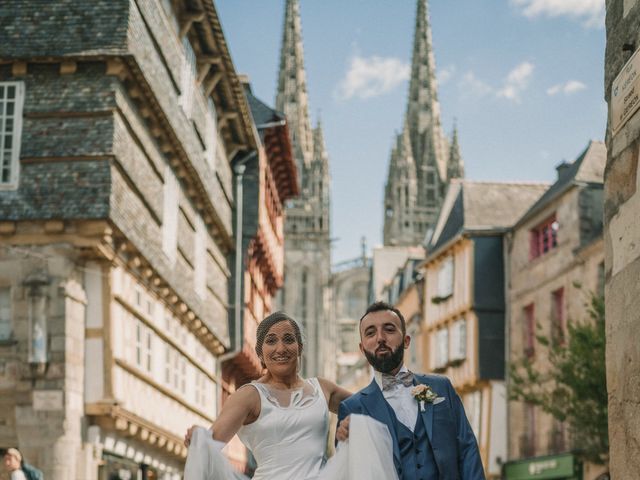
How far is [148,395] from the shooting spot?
20.3 metres

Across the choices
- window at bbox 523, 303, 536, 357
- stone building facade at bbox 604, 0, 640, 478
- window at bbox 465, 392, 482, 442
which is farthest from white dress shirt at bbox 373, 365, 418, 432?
window at bbox 465, 392, 482, 442

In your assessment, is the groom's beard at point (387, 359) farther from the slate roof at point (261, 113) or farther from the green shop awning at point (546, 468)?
the slate roof at point (261, 113)

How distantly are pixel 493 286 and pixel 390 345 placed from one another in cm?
3009

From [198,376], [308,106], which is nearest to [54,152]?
[198,376]

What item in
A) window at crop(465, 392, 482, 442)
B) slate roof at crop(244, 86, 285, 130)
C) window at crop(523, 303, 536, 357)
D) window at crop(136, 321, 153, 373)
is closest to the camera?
window at crop(136, 321, 153, 373)

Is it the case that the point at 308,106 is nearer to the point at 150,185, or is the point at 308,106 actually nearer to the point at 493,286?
the point at 493,286

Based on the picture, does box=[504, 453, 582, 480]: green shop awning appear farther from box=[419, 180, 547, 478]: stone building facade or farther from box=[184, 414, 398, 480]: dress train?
box=[184, 414, 398, 480]: dress train

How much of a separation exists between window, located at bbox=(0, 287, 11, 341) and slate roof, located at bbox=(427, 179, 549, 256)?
20.3m

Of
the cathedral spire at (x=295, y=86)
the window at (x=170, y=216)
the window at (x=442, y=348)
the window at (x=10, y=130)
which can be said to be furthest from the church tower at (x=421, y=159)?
the window at (x=10, y=130)

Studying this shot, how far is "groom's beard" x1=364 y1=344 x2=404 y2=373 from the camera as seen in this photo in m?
5.73

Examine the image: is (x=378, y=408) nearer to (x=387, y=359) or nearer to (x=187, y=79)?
(x=387, y=359)

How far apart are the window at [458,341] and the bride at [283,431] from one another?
3078cm

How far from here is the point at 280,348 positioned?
5.58 metres

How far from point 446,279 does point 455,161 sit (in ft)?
258
